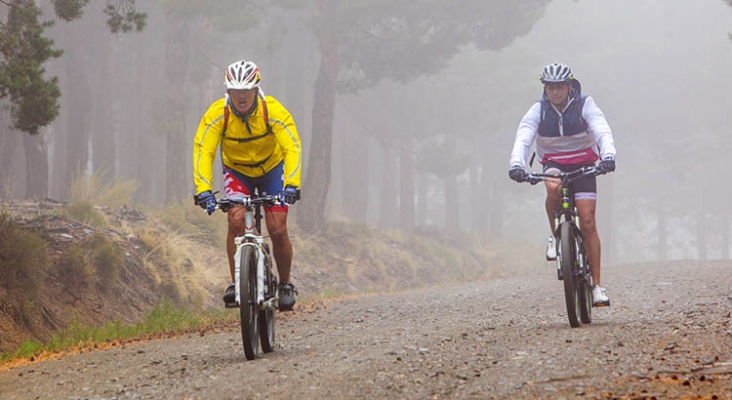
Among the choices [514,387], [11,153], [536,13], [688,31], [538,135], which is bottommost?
[514,387]

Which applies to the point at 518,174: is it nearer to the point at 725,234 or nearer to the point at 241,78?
the point at 241,78

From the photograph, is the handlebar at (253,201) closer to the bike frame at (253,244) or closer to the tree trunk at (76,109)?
the bike frame at (253,244)

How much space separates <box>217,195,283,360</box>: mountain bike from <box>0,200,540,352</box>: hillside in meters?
3.48

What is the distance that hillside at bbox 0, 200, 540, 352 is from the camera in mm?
10398

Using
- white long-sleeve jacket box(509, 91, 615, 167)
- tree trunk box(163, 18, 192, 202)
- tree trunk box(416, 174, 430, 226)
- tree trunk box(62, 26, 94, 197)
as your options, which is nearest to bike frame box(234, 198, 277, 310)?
white long-sleeve jacket box(509, 91, 615, 167)

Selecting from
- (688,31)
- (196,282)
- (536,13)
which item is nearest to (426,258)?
(536,13)

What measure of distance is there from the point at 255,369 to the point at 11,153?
16.6 meters

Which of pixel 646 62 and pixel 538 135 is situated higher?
pixel 646 62

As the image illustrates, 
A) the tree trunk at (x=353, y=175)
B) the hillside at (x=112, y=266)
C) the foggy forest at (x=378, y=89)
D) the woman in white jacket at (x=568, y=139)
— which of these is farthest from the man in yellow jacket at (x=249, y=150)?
the tree trunk at (x=353, y=175)

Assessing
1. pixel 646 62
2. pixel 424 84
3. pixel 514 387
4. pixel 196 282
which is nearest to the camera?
pixel 514 387

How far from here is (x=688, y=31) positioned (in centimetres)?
4575

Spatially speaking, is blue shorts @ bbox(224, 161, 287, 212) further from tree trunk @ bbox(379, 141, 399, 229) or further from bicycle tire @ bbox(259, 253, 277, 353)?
tree trunk @ bbox(379, 141, 399, 229)

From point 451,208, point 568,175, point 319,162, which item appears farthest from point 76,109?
point 568,175

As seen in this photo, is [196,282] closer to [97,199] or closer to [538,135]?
[97,199]
